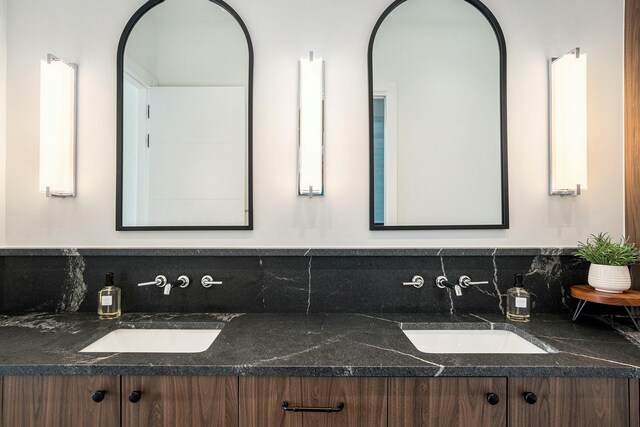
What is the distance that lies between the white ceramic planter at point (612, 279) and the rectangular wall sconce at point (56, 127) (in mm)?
2157

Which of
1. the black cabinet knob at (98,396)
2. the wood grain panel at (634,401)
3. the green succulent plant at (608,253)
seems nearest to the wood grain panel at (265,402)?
the black cabinet knob at (98,396)

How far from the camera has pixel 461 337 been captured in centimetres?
130

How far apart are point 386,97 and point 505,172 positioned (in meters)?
0.61

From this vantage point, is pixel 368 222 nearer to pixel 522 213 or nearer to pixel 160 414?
pixel 522 213

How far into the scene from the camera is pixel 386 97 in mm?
1460

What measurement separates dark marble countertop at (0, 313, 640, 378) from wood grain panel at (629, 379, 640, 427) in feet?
0.13

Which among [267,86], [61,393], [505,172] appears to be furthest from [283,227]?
[505,172]

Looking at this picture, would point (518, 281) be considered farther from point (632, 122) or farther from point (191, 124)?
point (191, 124)

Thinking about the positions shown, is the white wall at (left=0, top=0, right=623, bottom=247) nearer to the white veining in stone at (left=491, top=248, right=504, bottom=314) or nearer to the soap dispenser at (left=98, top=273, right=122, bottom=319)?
the white veining in stone at (left=491, top=248, right=504, bottom=314)

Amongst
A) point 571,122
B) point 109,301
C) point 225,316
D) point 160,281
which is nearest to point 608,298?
point 571,122

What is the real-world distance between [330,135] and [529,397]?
1133mm

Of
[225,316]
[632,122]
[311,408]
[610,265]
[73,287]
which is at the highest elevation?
[632,122]

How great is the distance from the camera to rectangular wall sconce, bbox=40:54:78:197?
54.4 inches

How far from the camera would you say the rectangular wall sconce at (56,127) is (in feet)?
4.53
